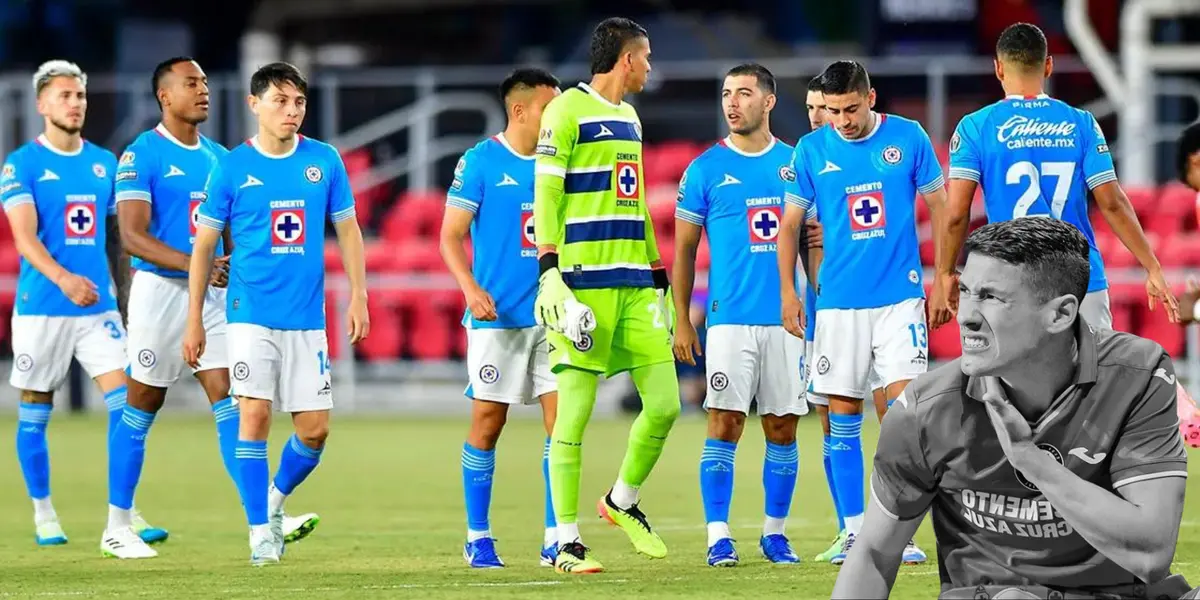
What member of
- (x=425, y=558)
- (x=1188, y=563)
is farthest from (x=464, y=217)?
(x=1188, y=563)

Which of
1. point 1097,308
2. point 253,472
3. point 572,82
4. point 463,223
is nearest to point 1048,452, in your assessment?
point 1097,308

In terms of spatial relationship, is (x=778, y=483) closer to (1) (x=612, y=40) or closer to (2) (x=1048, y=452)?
(1) (x=612, y=40)

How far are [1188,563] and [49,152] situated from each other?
5399 millimetres

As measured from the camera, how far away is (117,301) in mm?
9547

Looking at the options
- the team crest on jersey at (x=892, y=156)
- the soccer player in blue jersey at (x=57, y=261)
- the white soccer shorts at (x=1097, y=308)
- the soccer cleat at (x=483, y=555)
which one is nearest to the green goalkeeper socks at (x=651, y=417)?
the soccer cleat at (x=483, y=555)

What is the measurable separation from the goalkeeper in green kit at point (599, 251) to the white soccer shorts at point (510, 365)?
21.9 inches

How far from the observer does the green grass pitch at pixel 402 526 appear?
271 inches

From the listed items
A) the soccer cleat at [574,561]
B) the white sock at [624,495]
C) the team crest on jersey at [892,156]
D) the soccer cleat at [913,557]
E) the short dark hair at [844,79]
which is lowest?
the soccer cleat at [913,557]

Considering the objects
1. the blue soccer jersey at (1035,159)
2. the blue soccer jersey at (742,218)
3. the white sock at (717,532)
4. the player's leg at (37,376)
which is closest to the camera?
the blue soccer jersey at (1035,159)

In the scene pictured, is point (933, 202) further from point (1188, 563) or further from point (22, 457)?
point (22, 457)

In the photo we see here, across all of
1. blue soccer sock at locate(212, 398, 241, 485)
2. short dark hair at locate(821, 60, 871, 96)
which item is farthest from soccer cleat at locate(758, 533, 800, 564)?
blue soccer sock at locate(212, 398, 241, 485)

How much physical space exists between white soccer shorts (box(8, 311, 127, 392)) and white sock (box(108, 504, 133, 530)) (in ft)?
3.38

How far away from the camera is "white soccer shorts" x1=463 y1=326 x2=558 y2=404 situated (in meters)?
7.79

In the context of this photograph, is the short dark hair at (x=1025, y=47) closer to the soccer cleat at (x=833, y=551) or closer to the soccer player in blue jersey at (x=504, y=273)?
the soccer player in blue jersey at (x=504, y=273)
